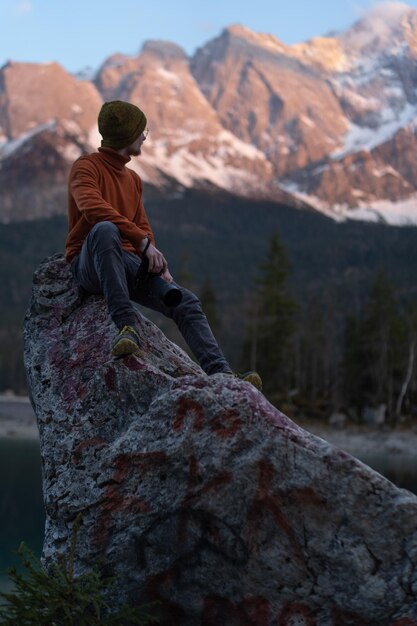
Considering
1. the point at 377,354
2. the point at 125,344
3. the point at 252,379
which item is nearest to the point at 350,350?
the point at 377,354

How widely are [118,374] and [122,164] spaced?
1.82 m

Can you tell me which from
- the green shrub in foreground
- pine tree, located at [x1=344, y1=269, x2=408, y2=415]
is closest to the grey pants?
the green shrub in foreground

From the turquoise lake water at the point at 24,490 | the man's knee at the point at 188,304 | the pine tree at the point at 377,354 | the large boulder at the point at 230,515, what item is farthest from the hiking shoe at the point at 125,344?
the pine tree at the point at 377,354

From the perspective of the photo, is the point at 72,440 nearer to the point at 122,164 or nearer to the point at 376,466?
the point at 122,164

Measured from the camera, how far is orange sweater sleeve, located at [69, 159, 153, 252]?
5.90 meters

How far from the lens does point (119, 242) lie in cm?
581

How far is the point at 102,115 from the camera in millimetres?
6258

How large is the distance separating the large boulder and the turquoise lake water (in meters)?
10.2

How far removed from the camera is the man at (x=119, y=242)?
5.75 m

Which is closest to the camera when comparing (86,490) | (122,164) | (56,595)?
(56,595)

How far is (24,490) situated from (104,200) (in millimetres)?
23103

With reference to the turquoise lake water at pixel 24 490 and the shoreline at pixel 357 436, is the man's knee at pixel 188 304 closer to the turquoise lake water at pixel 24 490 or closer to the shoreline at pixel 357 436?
the turquoise lake water at pixel 24 490

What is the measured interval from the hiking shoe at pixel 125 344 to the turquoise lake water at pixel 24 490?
1020cm

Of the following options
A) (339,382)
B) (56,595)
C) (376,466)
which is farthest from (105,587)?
(339,382)
